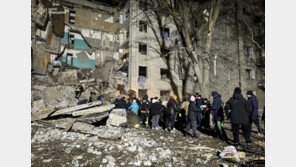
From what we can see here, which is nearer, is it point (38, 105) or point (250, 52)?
point (38, 105)

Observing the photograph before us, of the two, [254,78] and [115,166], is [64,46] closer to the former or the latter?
[115,166]

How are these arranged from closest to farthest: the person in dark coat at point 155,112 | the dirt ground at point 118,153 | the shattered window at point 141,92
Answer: the dirt ground at point 118,153 → the person in dark coat at point 155,112 → the shattered window at point 141,92

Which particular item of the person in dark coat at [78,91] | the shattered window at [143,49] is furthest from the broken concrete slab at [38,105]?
the shattered window at [143,49]

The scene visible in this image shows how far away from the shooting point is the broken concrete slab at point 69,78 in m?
15.5

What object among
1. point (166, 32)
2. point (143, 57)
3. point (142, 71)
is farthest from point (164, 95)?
point (166, 32)

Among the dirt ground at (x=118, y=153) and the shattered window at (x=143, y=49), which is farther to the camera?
the shattered window at (x=143, y=49)

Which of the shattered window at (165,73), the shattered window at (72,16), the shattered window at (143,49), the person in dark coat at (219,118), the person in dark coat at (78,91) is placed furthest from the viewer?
the shattered window at (72,16)

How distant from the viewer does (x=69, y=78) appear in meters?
15.6

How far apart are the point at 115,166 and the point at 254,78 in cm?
2080

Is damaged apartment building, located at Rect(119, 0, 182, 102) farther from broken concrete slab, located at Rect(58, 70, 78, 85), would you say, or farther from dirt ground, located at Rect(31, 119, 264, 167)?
dirt ground, located at Rect(31, 119, 264, 167)

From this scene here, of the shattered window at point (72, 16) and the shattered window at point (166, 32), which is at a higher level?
the shattered window at point (72, 16)

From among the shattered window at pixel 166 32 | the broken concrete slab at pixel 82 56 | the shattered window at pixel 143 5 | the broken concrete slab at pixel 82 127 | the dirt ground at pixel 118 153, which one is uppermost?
the shattered window at pixel 143 5

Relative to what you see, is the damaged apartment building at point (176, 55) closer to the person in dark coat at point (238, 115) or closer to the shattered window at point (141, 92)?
the shattered window at point (141, 92)

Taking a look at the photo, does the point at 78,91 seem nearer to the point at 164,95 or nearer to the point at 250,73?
the point at 164,95
